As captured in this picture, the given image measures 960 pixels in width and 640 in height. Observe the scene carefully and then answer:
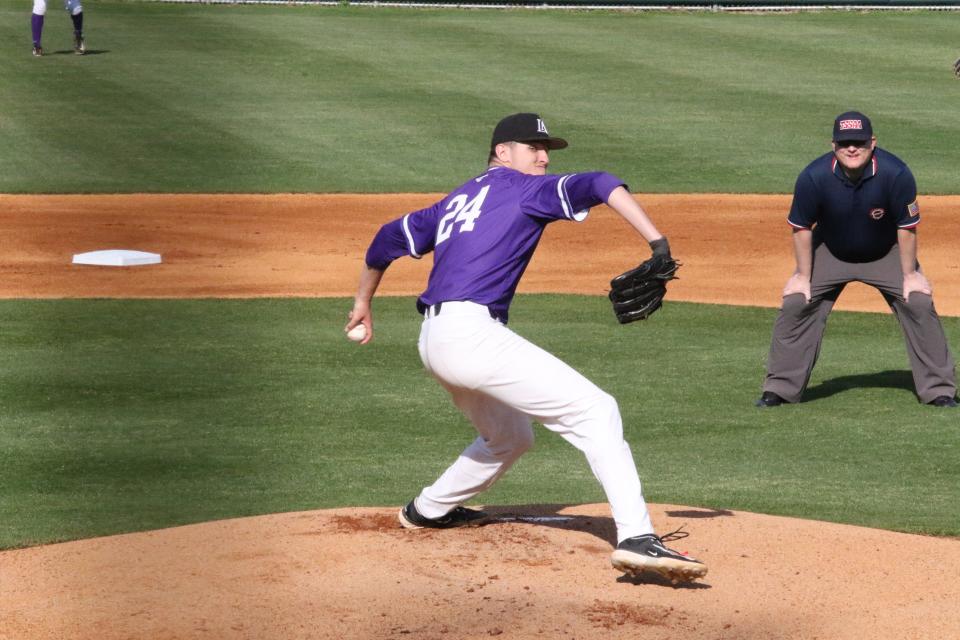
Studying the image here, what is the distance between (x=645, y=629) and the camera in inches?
200

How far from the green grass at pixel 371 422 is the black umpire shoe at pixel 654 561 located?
5.49ft

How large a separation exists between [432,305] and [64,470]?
2718 mm

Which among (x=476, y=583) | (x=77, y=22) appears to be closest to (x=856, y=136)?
(x=476, y=583)

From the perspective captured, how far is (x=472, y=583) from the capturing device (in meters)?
5.51

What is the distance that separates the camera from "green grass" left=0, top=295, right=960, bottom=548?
7.12m

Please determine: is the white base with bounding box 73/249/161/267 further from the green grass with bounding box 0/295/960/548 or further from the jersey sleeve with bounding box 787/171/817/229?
the jersey sleeve with bounding box 787/171/817/229

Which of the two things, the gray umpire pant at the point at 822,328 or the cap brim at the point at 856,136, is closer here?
the cap brim at the point at 856,136

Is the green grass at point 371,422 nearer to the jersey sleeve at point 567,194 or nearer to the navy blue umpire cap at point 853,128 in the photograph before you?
the navy blue umpire cap at point 853,128

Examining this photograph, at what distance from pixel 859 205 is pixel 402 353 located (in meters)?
3.24

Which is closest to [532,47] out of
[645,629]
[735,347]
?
[735,347]

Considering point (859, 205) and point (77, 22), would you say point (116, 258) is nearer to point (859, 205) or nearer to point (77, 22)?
point (859, 205)

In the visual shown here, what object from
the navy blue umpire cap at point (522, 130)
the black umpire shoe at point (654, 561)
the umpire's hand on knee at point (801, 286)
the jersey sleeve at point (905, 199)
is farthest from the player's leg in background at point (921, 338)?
the black umpire shoe at point (654, 561)

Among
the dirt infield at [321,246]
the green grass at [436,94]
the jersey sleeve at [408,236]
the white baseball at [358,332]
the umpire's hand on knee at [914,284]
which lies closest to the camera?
the jersey sleeve at [408,236]

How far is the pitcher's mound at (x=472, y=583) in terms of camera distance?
5137mm
